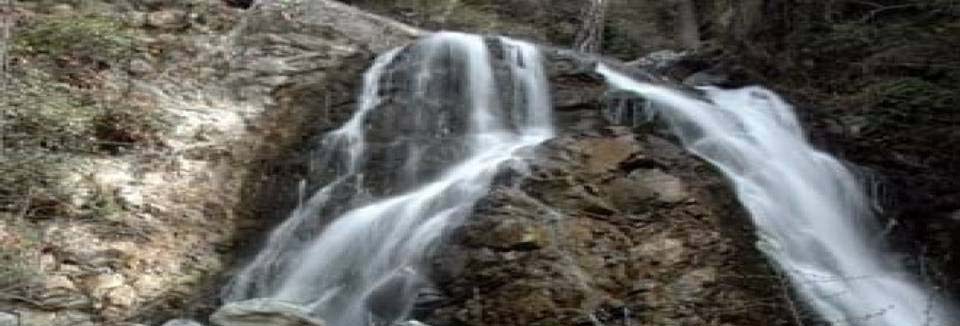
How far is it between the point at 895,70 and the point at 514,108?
3479mm

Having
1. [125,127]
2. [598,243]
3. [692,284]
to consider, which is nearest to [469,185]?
[598,243]

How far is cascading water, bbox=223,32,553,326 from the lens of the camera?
622 cm

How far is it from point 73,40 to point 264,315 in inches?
178

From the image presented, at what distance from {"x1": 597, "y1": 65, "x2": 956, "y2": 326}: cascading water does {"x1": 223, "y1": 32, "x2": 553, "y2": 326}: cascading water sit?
1161 mm

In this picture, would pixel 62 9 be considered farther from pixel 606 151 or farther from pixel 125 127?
pixel 606 151

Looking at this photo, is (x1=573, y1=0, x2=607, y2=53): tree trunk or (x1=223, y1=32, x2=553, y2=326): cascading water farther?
(x1=573, y1=0, x2=607, y2=53): tree trunk

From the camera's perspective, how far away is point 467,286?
5789mm

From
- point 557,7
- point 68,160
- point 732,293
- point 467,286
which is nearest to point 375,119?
point 68,160

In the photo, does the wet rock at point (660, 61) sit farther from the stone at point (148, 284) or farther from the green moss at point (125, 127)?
the stone at point (148, 284)

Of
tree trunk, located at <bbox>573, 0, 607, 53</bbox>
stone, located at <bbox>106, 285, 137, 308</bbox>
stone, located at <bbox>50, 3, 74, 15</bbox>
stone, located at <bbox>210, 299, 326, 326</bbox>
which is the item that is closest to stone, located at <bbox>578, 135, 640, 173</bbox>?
stone, located at <bbox>210, 299, 326, 326</bbox>

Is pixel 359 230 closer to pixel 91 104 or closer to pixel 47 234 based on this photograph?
pixel 47 234

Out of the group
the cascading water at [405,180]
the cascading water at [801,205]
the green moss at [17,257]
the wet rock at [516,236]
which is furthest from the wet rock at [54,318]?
the cascading water at [801,205]

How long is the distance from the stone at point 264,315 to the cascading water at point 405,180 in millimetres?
607

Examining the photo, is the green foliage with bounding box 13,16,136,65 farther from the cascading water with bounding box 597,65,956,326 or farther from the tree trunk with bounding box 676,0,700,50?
the tree trunk with bounding box 676,0,700,50
